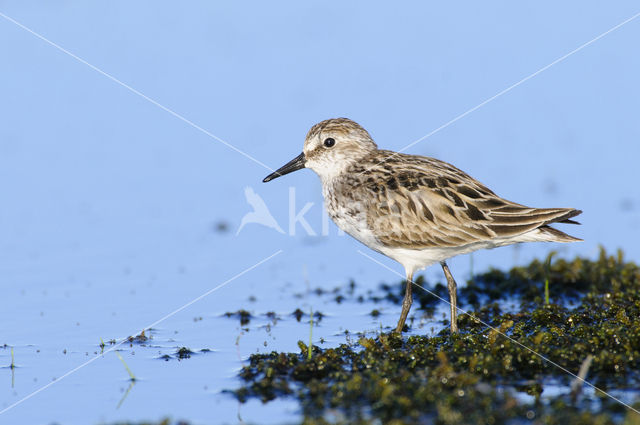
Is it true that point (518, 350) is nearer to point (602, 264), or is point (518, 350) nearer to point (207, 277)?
point (602, 264)

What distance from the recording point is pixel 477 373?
6.99 meters

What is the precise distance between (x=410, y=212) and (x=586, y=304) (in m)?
2.45

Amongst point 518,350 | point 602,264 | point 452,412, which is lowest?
point 452,412

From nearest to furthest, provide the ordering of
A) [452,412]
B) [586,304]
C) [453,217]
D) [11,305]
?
[452,412]
[453,217]
[586,304]
[11,305]

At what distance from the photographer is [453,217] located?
27.5 feet

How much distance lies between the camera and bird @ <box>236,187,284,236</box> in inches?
493

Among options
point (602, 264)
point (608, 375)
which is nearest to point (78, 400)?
point (608, 375)

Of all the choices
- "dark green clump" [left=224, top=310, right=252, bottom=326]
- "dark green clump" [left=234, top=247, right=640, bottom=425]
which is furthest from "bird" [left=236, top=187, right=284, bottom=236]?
"dark green clump" [left=234, top=247, right=640, bottom=425]

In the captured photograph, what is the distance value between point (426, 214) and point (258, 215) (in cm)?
475

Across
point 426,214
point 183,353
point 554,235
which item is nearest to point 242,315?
point 183,353

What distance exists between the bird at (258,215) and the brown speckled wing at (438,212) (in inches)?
152

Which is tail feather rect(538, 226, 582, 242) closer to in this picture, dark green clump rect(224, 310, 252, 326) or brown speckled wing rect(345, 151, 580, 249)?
brown speckled wing rect(345, 151, 580, 249)

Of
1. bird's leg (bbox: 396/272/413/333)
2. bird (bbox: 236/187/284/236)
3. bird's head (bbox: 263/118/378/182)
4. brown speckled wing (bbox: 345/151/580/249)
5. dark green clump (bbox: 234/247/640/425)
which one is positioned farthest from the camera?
bird (bbox: 236/187/284/236)

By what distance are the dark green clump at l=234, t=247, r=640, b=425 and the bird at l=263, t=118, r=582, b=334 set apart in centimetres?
85
